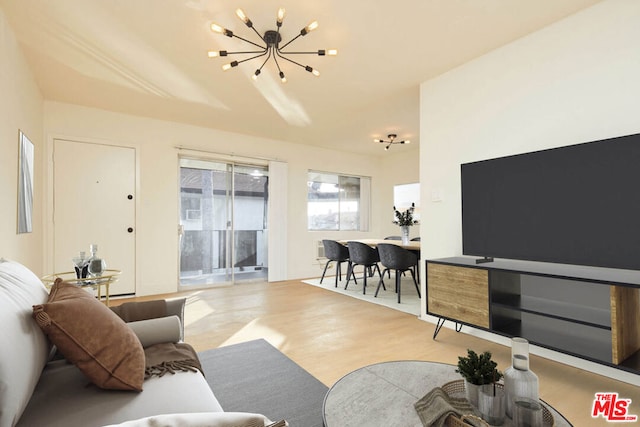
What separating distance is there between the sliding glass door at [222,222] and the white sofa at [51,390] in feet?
13.1

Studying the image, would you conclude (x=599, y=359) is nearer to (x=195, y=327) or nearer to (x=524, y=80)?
(x=524, y=80)

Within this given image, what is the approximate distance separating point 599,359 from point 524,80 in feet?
6.94

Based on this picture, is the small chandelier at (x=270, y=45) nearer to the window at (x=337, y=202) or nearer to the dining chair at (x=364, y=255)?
the dining chair at (x=364, y=255)

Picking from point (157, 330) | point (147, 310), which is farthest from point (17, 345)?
point (147, 310)

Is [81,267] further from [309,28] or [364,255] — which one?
[364,255]

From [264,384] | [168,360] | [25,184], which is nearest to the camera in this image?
[168,360]

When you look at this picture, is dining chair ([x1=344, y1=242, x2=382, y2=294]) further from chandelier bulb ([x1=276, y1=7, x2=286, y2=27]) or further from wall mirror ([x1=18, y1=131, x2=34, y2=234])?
wall mirror ([x1=18, y1=131, x2=34, y2=234])

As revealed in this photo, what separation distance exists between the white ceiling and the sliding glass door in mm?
1167

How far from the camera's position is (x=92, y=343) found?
1140 mm

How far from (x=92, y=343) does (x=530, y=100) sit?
3.24 m

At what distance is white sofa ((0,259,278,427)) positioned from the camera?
34.8 inches

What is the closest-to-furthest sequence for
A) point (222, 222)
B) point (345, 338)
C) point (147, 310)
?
point (147, 310), point (345, 338), point (222, 222)

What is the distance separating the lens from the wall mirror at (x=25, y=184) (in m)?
2.86

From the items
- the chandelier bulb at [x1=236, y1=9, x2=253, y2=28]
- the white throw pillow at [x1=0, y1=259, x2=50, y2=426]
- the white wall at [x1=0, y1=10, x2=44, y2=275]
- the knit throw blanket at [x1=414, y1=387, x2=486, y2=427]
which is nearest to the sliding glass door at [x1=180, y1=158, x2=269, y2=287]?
the white wall at [x1=0, y1=10, x2=44, y2=275]
